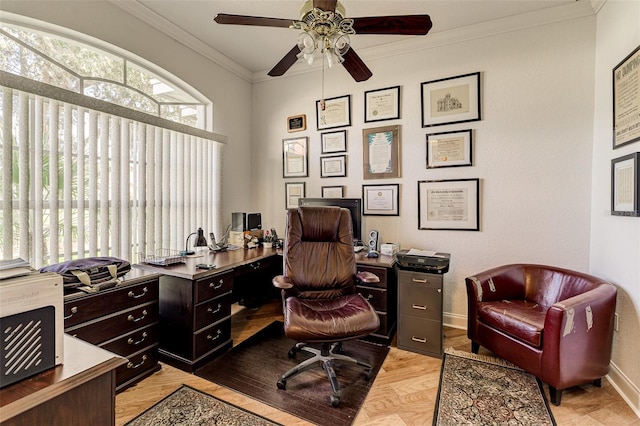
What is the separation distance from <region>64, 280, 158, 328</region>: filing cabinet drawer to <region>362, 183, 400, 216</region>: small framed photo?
2194 millimetres

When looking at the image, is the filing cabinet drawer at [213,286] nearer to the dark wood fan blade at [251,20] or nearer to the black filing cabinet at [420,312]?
the black filing cabinet at [420,312]

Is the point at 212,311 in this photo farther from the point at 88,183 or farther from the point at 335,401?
the point at 88,183

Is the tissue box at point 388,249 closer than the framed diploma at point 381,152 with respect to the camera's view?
Yes

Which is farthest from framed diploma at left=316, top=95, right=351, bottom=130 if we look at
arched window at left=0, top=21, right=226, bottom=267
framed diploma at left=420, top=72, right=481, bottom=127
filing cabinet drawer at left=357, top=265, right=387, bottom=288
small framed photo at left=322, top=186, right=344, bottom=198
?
filing cabinet drawer at left=357, top=265, right=387, bottom=288

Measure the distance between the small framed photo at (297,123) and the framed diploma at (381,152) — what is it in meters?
0.79

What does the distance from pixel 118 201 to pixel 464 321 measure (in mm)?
3367

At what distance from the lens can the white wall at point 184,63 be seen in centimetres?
210

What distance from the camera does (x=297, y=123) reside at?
12.0 feet

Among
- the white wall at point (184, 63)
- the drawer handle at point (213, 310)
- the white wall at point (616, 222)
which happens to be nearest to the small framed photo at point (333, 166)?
the white wall at point (184, 63)

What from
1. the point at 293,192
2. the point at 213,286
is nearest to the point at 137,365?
the point at 213,286

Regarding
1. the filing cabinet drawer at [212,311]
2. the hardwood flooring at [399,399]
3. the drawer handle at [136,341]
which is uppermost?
the filing cabinet drawer at [212,311]

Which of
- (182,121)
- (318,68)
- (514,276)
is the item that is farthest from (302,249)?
(318,68)

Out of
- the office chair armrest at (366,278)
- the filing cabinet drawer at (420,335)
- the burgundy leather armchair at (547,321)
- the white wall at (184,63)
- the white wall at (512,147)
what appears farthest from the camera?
the white wall at (512,147)

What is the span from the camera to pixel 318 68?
3496 mm
